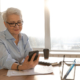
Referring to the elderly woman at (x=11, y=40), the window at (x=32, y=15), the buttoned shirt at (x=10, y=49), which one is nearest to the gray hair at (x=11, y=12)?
the elderly woman at (x=11, y=40)

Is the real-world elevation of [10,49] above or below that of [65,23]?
below

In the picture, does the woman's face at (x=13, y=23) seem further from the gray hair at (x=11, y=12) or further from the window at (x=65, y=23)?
the window at (x=65, y=23)

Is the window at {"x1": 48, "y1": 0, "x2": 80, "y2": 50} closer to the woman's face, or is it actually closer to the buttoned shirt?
the buttoned shirt

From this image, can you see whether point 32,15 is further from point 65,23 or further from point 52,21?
point 65,23

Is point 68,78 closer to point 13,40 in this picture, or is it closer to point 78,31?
point 13,40

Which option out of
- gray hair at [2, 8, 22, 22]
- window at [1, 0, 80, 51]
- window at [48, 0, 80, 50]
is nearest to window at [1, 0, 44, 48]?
window at [1, 0, 80, 51]

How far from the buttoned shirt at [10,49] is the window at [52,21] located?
126 centimetres

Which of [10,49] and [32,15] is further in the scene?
[32,15]

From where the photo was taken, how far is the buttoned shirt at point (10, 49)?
1.19 meters

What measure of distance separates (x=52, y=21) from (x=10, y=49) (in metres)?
1.63

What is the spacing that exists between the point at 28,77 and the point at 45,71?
18 centimetres

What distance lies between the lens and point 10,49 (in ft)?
4.53

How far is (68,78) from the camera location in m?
0.85

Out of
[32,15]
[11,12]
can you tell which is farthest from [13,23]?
[32,15]
